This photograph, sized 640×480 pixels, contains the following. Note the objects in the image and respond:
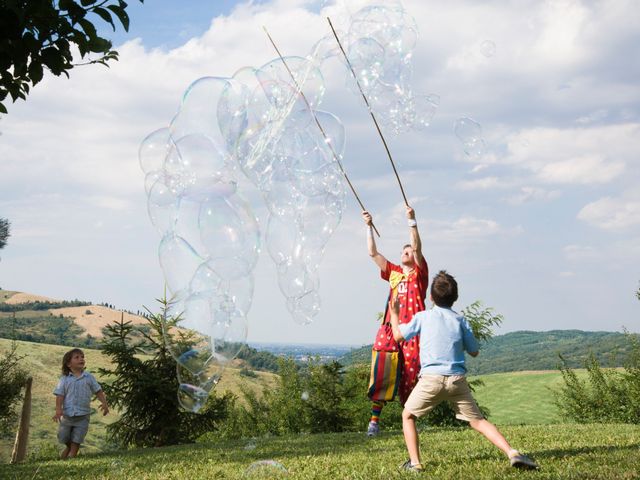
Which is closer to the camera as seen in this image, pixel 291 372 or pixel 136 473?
pixel 136 473

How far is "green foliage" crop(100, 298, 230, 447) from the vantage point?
14688 millimetres

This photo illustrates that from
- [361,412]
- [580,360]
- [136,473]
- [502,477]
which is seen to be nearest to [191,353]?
[136,473]

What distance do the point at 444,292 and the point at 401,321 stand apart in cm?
177

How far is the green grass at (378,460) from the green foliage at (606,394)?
26.6ft

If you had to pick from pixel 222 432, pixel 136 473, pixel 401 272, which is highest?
pixel 401 272

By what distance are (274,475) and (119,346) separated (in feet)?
33.7

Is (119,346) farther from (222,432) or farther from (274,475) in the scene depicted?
(222,432)

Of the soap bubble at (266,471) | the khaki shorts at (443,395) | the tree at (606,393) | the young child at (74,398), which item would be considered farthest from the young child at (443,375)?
the tree at (606,393)

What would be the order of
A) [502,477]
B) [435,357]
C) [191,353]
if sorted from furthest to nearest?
[191,353], [435,357], [502,477]

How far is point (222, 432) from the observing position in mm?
27547

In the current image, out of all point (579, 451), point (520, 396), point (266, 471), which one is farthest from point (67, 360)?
point (520, 396)

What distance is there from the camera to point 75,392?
29.8 ft

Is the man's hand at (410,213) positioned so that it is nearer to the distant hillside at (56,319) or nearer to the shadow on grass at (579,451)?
the shadow on grass at (579,451)

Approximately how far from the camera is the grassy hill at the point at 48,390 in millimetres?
54031
